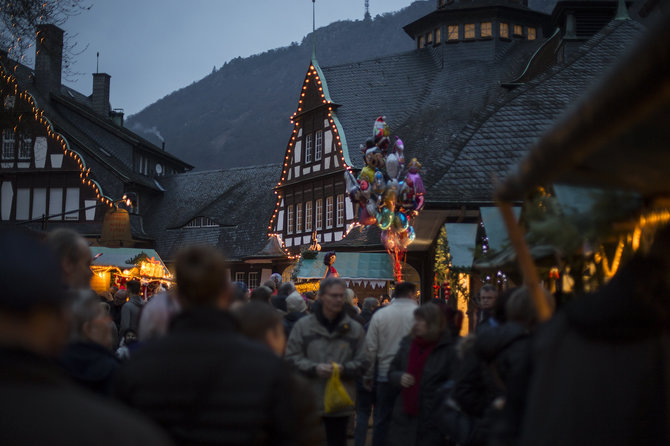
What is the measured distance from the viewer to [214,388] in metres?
3.18

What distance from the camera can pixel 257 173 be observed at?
5062cm

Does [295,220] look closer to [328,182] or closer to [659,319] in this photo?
[328,182]

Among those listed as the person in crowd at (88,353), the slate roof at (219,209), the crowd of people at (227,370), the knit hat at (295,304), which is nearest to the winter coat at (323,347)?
the crowd of people at (227,370)

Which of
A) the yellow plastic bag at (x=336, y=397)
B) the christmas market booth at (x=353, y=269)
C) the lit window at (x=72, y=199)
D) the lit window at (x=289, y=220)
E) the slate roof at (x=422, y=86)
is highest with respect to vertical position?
the slate roof at (x=422, y=86)

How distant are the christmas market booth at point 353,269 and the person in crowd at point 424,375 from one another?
2049 centimetres

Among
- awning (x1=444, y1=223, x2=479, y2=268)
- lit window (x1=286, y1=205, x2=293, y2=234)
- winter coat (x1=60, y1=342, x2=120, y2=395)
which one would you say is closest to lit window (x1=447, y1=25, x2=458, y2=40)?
lit window (x1=286, y1=205, x2=293, y2=234)

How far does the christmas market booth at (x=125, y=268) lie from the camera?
2461 cm

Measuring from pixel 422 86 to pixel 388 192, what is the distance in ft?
65.6

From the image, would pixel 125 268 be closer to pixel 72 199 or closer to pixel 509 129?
pixel 509 129

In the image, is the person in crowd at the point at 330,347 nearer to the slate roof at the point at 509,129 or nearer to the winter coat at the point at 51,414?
the winter coat at the point at 51,414

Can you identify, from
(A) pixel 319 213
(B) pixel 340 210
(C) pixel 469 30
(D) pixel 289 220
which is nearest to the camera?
(B) pixel 340 210

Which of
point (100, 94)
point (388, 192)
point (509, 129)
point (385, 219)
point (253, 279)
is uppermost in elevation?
point (100, 94)

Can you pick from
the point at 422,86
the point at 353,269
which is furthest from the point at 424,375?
the point at 422,86

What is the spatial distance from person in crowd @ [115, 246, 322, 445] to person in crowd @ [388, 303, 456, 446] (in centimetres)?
395
